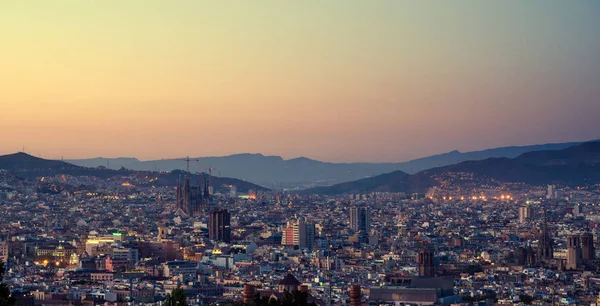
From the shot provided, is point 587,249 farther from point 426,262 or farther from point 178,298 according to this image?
point 178,298

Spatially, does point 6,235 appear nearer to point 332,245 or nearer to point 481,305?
point 332,245

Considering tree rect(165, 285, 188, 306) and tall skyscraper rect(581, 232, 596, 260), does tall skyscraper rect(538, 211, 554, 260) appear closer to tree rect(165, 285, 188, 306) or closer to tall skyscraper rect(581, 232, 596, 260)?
tall skyscraper rect(581, 232, 596, 260)

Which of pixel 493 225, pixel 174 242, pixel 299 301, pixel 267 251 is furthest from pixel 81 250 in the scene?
pixel 299 301

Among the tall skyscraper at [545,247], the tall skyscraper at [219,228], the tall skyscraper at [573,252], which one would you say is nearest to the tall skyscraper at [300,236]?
the tall skyscraper at [219,228]

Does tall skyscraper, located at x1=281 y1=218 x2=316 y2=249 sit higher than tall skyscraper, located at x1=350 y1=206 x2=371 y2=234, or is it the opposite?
tall skyscraper, located at x1=350 y1=206 x2=371 y2=234

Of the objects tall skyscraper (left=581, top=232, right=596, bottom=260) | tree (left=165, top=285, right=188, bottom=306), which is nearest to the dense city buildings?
tall skyscraper (left=581, top=232, right=596, bottom=260)
